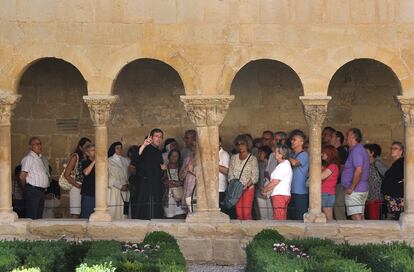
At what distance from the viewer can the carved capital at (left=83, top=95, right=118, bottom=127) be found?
67.2 feet

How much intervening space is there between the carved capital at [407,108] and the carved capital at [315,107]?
1146 millimetres

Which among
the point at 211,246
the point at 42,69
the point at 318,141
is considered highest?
the point at 42,69

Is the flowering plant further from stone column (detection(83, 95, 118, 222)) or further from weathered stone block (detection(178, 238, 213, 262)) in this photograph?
stone column (detection(83, 95, 118, 222))

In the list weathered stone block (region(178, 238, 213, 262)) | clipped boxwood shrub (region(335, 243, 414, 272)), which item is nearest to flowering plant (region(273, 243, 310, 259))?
clipped boxwood shrub (region(335, 243, 414, 272))

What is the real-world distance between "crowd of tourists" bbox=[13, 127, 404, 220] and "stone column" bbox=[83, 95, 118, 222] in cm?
68

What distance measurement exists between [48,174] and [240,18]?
430cm

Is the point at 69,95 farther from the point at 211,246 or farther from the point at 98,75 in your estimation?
the point at 211,246

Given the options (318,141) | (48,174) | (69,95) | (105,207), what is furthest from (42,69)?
(318,141)

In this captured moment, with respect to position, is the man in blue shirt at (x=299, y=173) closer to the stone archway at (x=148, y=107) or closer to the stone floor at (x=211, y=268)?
the stone floor at (x=211, y=268)

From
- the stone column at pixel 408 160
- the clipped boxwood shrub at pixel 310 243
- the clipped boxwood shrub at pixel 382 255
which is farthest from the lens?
the stone column at pixel 408 160

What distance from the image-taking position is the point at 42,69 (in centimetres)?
2303

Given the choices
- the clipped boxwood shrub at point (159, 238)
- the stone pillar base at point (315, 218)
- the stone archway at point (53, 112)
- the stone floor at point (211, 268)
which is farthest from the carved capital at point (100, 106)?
the stone pillar base at point (315, 218)

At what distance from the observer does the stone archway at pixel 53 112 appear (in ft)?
75.6

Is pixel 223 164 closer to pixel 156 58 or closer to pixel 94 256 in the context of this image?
pixel 156 58
